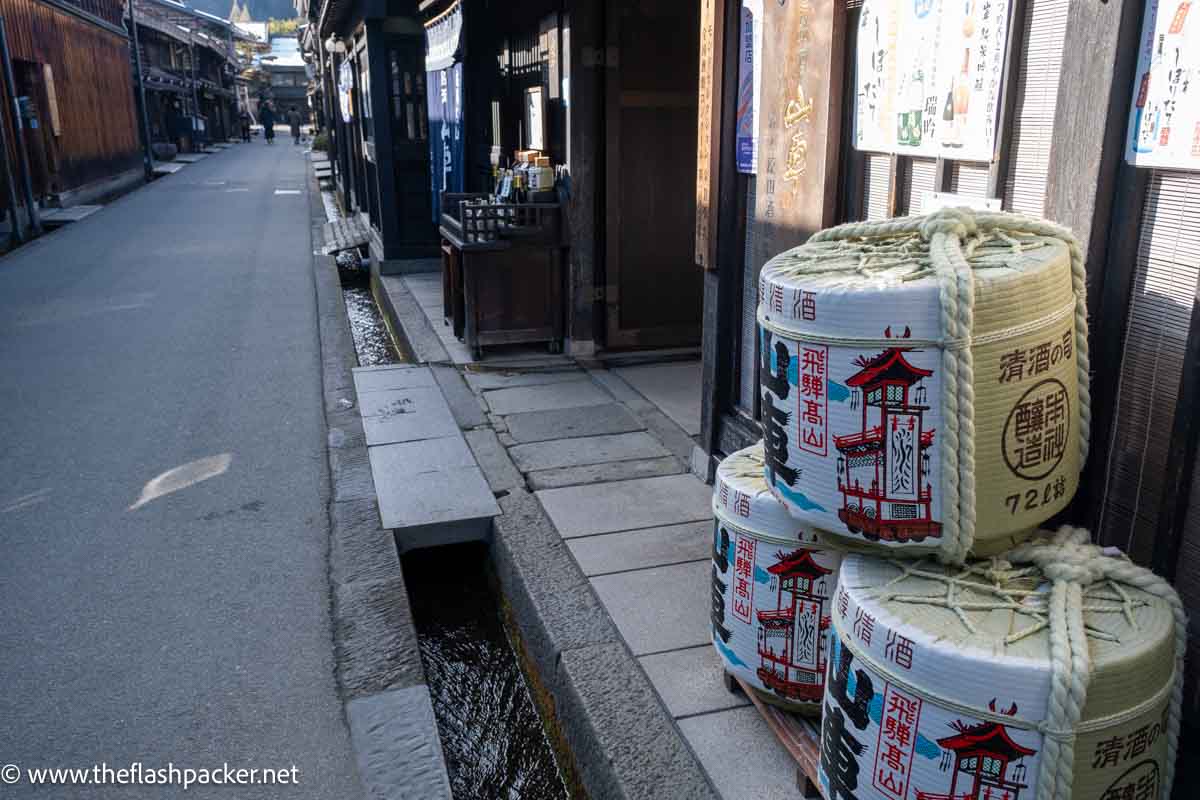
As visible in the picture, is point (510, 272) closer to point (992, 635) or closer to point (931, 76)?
point (931, 76)

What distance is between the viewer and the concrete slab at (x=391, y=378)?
8.13 metres

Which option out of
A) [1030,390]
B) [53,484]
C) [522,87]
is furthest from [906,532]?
[522,87]

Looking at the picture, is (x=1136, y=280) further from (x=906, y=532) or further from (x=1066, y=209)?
(x=906, y=532)

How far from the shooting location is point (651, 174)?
8328 mm

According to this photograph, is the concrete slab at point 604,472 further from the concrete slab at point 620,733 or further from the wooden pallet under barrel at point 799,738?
the wooden pallet under barrel at point 799,738

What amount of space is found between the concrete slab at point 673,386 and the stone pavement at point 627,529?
29mm

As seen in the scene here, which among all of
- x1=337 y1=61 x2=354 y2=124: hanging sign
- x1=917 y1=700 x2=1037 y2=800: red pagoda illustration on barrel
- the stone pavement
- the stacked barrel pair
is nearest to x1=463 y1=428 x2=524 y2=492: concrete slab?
the stone pavement

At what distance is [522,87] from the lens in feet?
33.1

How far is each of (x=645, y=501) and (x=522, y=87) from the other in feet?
21.1

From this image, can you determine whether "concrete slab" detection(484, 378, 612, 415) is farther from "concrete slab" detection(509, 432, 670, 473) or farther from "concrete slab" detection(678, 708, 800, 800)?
"concrete slab" detection(678, 708, 800, 800)


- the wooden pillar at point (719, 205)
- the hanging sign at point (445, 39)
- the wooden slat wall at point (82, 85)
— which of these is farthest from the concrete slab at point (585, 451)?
the wooden slat wall at point (82, 85)

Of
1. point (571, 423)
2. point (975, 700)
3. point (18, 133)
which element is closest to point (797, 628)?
point (975, 700)

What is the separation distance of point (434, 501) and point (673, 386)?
9.70 feet

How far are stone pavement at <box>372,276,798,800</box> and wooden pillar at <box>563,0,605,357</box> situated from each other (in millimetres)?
487
